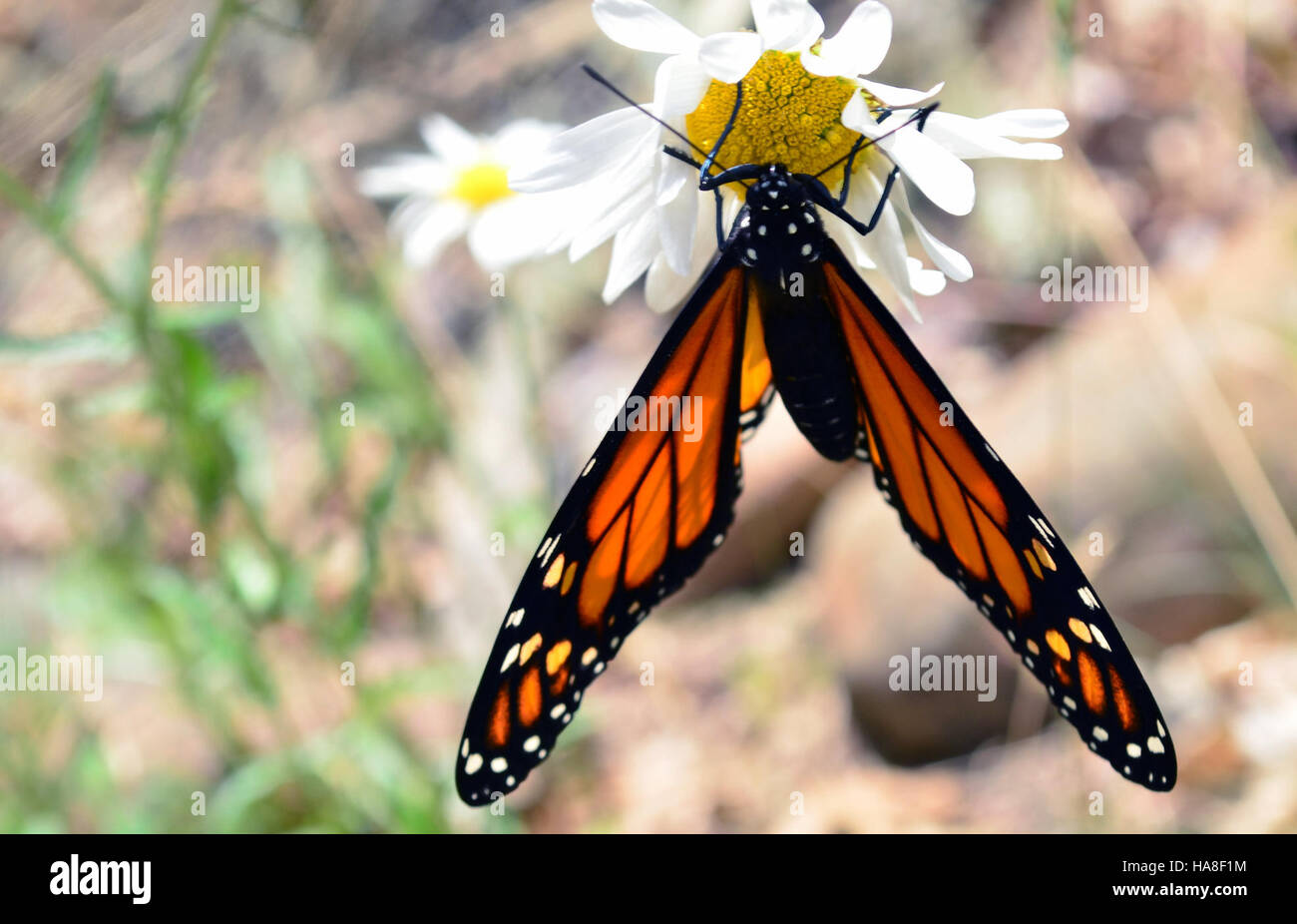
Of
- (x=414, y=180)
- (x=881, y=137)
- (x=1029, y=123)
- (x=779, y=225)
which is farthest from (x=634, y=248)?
(x=414, y=180)

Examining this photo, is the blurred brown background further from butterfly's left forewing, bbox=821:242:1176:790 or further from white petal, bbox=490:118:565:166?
butterfly's left forewing, bbox=821:242:1176:790

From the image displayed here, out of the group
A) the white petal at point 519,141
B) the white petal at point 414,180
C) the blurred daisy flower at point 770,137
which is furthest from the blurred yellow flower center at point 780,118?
the white petal at point 414,180

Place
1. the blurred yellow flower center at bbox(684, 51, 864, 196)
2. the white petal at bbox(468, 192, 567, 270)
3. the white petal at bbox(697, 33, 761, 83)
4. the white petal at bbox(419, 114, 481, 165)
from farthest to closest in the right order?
the white petal at bbox(419, 114, 481, 165) → the white petal at bbox(468, 192, 567, 270) → the blurred yellow flower center at bbox(684, 51, 864, 196) → the white petal at bbox(697, 33, 761, 83)

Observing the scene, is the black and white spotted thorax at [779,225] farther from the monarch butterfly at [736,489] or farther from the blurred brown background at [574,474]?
the blurred brown background at [574,474]

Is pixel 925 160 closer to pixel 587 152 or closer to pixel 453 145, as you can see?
pixel 587 152

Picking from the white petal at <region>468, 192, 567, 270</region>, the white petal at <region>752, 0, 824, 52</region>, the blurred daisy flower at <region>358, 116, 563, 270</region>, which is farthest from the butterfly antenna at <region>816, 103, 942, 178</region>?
the blurred daisy flower at <region>358, 116, 563, 270</region>
